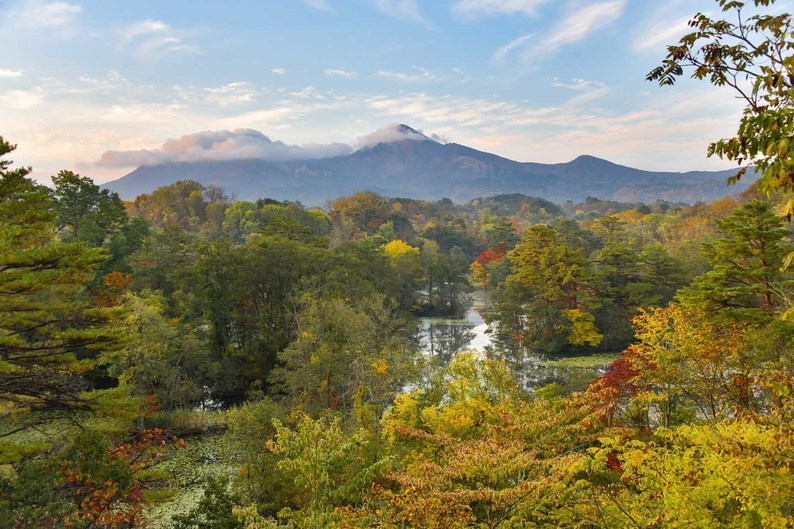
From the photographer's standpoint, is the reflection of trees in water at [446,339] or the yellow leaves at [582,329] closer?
the yellow leaves at [582,329]

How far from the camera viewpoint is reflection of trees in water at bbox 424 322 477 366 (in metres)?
28.6

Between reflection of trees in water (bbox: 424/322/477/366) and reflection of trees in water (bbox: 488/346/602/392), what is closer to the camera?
reflection of trees in water (bbox: 488/346/602/392)

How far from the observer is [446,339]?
3247 centimetres

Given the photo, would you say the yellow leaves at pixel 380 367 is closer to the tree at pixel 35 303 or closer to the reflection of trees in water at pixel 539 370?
the reflection of trees in water at pixel 539 370

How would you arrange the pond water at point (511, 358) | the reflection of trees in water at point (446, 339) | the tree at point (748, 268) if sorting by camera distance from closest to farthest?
the tree at point (748, 268) → the pond water at point (511, 358) → the reflection of trees in water at point (446, 339)

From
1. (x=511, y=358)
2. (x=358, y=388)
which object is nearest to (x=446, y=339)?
(x=511, y=358)

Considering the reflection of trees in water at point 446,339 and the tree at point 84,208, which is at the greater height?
the tree at point 84,208

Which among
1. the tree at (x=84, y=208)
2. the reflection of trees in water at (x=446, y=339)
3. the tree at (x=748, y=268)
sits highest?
the tree at (x=84, y=208)

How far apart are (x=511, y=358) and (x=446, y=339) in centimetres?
592

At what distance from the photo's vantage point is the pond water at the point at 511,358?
21259 mm

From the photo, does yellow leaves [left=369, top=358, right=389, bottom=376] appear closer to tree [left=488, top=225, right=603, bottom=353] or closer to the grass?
the grass

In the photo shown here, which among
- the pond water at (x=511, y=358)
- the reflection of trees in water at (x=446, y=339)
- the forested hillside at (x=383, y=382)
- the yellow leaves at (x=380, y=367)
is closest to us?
the forested hillside at (x=383, y=382)

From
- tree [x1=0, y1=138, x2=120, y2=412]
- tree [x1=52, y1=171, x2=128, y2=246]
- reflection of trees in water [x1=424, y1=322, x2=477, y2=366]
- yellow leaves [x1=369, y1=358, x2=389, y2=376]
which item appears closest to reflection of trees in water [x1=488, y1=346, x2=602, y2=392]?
reflection of trees in water [x1=424, y1=322, x2=477, y2=366]

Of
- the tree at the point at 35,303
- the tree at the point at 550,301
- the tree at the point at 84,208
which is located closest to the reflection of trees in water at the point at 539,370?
the tree at the point at 550,301
